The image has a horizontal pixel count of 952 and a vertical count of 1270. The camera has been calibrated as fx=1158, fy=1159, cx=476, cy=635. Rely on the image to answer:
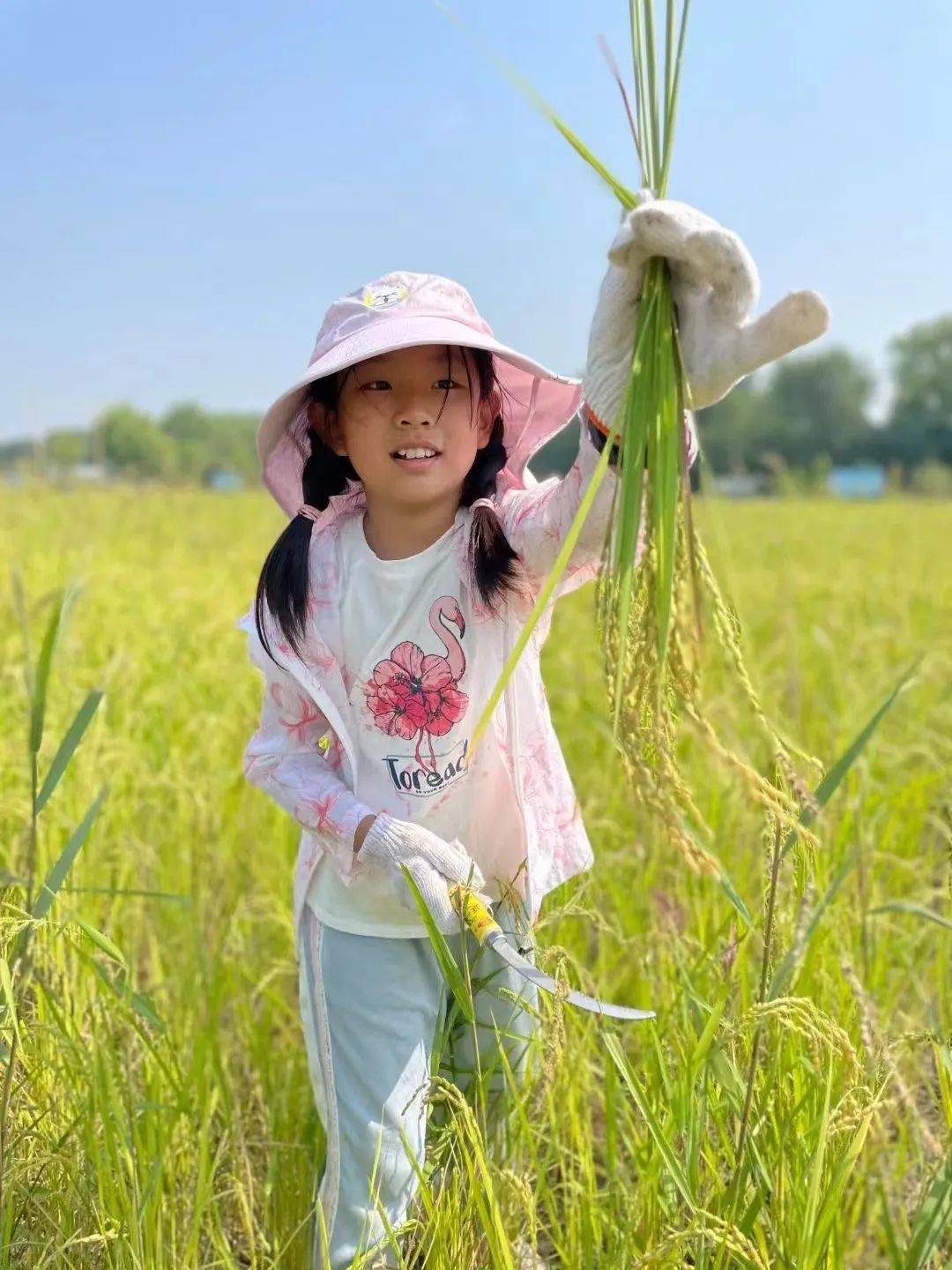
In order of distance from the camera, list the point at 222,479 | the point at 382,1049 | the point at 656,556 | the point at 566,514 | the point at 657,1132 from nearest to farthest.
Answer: the point at 656,556 < the point at 657,1132 < the point at 566,514 < the point at 382,1049 < the point at 222,479

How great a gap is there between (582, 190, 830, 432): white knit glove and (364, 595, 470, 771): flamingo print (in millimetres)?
476

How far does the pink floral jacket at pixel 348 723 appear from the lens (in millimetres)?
1331

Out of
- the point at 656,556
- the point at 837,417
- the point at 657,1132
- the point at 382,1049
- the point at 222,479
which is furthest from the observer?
the point at 837,417

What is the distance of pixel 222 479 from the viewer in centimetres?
2148

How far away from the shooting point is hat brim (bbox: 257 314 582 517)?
1.28 metres

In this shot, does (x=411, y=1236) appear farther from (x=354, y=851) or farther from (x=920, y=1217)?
(x=920, y=1217)

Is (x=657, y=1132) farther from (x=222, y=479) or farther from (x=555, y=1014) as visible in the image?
(x=222, y=479)

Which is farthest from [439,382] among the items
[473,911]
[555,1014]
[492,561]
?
[555,1014]

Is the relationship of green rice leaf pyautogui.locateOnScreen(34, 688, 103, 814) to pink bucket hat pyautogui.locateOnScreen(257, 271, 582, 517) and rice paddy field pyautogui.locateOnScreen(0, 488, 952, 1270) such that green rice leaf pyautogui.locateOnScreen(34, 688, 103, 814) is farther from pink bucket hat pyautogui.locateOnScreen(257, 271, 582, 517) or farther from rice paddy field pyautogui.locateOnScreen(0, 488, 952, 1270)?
pink bucket hat pyautogui.locateOnScreen(257, 271, 582, 517)

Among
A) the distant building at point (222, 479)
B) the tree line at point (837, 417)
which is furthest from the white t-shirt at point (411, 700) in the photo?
the tree line at point (837, 417)

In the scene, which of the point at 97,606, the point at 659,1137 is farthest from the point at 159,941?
the point at 97,606

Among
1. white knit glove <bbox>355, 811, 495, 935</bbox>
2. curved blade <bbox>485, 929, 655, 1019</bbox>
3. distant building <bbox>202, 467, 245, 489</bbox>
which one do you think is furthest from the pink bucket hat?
distant building <bbox>202, 467, 245, 489</bbox>

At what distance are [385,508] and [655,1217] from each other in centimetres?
86

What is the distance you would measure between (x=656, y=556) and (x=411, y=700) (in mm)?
563
